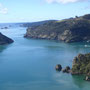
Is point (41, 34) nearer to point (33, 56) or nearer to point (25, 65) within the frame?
point (33, 56)

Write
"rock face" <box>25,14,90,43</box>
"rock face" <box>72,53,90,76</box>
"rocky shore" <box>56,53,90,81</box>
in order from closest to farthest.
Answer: "rocky shore" <box>56,53,90,81</box> < "rock face" <box>72,53,90,76</box> < "rock face" <box>25,14,90,43</box>

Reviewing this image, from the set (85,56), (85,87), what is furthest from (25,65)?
(85,87)

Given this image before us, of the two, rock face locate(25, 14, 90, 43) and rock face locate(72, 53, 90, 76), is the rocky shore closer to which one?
rock face locate(72, 53, 90, 76)

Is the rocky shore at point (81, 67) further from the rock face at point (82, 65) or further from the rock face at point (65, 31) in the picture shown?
the rock face at point (65, 31)

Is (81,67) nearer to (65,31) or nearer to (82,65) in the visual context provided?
(82,65)

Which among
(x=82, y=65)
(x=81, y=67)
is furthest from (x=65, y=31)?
(x=81, y=67)

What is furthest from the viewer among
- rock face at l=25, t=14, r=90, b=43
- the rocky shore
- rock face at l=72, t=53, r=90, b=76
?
rock face at l=25, t=14, r=90, b=43

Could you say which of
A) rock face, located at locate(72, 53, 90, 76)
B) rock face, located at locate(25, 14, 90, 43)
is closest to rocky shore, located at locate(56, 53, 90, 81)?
rock face, located at locate(72, 53, 90, 76)
